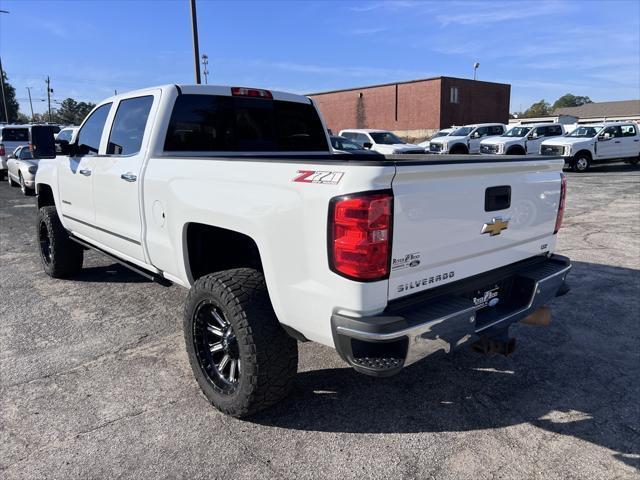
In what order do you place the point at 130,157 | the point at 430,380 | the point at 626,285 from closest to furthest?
the point at 430,380 → the point at 130,157 → the point at 626,285

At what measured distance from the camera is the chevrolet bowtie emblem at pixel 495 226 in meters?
2.87

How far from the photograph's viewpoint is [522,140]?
21.4 m

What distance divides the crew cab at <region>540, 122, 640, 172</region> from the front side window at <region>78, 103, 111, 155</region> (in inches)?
755

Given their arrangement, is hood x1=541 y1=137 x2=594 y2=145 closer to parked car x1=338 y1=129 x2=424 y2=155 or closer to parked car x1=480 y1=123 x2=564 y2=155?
parked car x1=480 y1=123 x2=564 y2=155

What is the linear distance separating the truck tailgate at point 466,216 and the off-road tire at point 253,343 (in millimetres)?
766

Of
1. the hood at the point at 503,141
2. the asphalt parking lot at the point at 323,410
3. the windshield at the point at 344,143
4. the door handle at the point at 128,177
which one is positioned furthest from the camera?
the hood at the point at 503,141

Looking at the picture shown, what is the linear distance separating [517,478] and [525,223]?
151 cm

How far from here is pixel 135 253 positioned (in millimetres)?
4105

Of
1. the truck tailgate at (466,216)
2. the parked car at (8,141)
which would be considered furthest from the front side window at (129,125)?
the parked car at (8,141)

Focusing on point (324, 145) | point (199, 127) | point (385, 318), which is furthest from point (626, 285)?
point (199, 127)

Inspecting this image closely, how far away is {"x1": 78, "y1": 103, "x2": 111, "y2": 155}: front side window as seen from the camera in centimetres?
474

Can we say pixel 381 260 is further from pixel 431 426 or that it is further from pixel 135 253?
pixel 135 253

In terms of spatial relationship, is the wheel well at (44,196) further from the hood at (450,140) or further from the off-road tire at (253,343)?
the hood at (450,140)

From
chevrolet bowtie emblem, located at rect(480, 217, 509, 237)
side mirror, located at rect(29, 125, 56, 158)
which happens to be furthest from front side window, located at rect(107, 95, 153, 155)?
chevrolet bowtie emblem, located at rect(480, 217, 509, 237)
